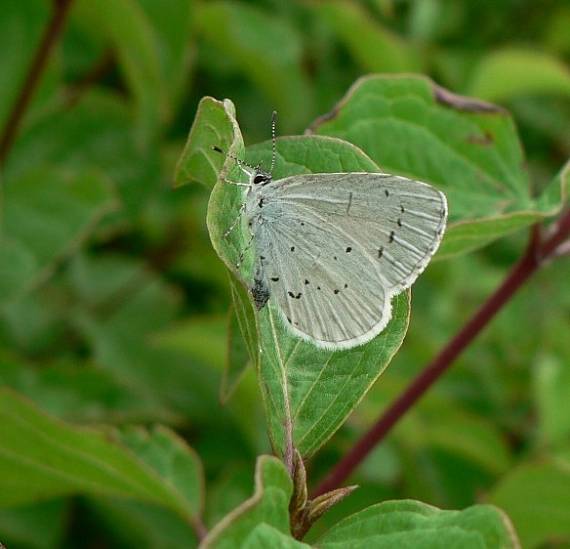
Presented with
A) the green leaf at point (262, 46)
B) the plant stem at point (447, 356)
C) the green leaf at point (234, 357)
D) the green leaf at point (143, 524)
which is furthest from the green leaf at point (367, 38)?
the green leaf at point (234, 357)

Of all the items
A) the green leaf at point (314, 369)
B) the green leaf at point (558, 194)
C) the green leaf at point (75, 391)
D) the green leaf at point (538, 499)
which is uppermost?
the green leaf at point (558, 194)

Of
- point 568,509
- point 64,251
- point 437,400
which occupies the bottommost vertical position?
point 437,400

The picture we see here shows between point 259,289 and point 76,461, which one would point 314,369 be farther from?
point 76,461

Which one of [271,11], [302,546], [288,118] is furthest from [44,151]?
[302,546]

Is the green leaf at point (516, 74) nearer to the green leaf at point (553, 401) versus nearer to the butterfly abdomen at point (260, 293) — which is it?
the green leaf at point (553, 401)

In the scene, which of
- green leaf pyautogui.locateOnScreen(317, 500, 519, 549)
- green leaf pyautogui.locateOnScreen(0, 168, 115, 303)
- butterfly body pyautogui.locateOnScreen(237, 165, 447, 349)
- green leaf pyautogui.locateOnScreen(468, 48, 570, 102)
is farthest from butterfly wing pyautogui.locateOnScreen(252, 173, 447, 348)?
green leaf pyautogui.locateOnScreen(468, 48, 570, 102)

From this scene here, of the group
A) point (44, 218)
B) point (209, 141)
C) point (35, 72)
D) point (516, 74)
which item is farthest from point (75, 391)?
point (516, 74)

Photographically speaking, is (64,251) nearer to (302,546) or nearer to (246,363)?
(246,363)
